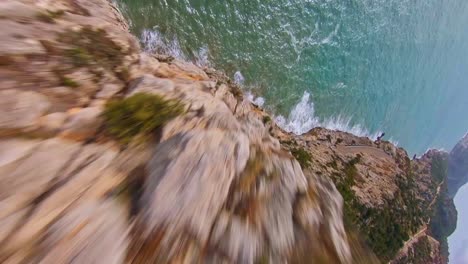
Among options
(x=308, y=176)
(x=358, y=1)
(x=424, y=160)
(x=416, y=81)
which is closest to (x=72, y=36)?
(x=308, y=176)

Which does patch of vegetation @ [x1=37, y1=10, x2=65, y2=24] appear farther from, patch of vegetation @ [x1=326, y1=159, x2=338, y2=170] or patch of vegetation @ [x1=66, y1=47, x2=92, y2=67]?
patch of vegetation @ [x1=326, y1=159, x2=338, y2=170]

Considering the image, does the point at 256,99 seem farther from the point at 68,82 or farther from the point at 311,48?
the point at 68,82

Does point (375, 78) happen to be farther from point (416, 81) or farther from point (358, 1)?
point (416, 81)

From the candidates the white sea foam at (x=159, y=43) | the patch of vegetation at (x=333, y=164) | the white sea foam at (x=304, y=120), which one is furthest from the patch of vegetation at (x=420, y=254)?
the white sea foam at (x=159, y=43)

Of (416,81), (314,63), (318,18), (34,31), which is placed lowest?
(34,31)

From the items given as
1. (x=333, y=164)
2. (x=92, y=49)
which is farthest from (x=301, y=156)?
(x=92, y=49)

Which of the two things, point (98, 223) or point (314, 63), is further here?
point (314, 63)

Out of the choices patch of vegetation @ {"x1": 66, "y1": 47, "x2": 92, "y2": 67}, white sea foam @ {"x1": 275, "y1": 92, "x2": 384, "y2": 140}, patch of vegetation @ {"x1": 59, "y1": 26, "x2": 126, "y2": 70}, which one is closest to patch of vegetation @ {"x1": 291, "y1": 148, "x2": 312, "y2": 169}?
white sea foam @ {"x1": 275, "y1": 92, "x2": 384, "y2": 140}

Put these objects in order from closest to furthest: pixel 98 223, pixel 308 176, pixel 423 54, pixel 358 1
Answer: pixel 98 223
pixel 308 176
pixel 358 1
pixel 423 54
